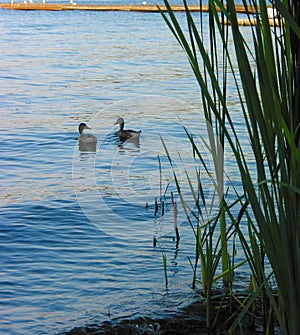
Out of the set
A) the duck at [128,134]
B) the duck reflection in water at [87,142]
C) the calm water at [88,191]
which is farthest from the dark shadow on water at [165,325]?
the duck at [128,134]

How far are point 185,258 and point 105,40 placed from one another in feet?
57.7

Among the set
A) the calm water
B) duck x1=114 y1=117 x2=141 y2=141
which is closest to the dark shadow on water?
the calm water

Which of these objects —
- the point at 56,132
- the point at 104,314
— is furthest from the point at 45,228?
the point at 56,132

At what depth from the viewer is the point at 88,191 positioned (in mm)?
6727

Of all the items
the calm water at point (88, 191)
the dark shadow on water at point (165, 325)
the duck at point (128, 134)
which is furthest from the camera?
the duck at point (128, 134)

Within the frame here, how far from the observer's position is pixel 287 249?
1.78m

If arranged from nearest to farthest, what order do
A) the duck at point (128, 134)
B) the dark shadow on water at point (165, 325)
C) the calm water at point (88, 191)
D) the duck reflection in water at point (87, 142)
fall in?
1. the dark shadow on water at point (165, 325)
2. the calm water at point (88, 191)
3. the duck reflection in water at point (87, 142)
4. the duck at point (128, 134)

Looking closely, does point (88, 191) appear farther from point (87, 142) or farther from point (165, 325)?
point (165, 325)

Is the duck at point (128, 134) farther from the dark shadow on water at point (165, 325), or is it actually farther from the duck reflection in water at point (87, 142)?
the dark shadow on water at point (165, 325)

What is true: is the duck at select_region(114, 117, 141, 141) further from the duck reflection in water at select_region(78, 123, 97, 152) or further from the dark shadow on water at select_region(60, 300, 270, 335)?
the dark shadow on water at select_region(60, 300, 270, 335)

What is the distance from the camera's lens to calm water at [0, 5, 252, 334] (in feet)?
13.5

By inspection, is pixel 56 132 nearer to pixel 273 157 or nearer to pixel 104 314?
pixel 104 314

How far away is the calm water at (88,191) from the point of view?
162 inches

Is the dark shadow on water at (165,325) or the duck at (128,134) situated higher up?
the duck at (128,134)
